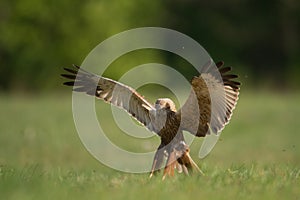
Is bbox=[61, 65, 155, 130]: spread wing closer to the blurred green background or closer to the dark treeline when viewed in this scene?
the blurred green background

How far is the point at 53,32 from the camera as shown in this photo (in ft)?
132

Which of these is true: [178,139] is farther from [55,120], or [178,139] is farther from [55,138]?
[55,120]

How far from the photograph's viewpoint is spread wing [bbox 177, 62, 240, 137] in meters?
9.04

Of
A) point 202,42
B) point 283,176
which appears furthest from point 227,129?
point 202,42

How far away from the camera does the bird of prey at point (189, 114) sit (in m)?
9.06

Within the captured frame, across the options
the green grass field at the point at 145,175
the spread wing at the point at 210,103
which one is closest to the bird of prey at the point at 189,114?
the spread wing at the point at 210,103

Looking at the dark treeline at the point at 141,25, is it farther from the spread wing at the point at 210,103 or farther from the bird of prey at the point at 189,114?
the spread wing at the point at 210,103

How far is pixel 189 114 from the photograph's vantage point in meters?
9.30

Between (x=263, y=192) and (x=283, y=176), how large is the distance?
3.89ft

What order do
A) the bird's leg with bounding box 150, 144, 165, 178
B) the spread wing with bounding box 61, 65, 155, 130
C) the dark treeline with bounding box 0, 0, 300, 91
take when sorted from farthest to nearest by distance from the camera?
the dark treeline with bounding box 0, 0, 300, 91, the spread wing with bounding box 61, 65, 155, 130, the bird's leg with bounding box 150, 144, 165, 178

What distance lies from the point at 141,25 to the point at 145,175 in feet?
116

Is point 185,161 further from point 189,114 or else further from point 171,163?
point 189,114

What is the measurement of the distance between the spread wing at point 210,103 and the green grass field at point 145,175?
1.66ft

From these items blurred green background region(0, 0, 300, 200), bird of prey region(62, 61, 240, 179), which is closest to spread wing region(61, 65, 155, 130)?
bird of prey region(62, 61, 240, 179)
